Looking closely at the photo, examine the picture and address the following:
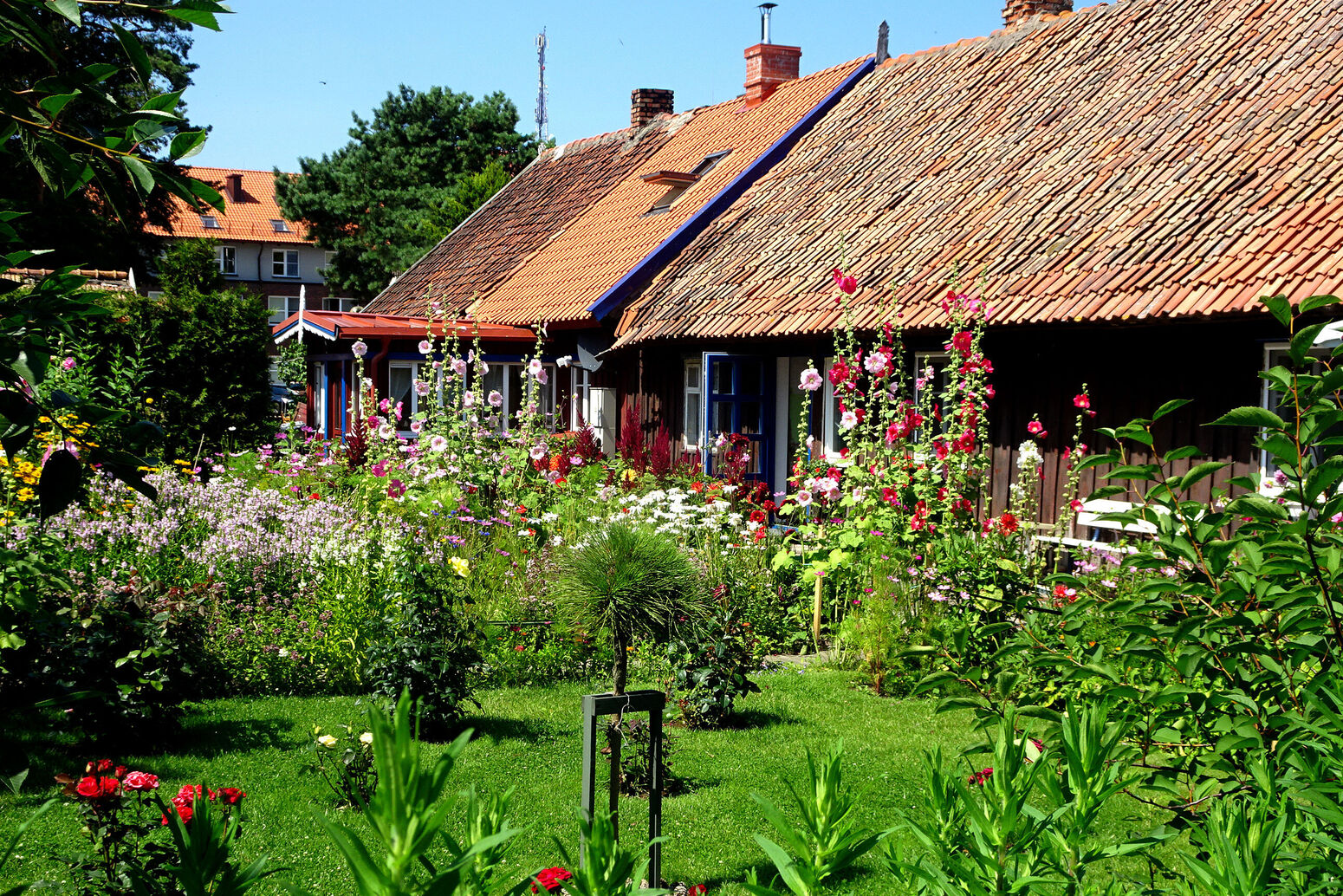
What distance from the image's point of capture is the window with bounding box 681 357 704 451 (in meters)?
14.0

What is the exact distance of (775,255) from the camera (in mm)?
13820

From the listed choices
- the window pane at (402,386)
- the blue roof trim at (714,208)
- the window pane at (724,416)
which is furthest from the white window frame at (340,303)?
the window pane at (724,416)

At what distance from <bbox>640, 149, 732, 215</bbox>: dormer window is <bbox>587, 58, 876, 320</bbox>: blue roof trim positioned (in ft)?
4.12

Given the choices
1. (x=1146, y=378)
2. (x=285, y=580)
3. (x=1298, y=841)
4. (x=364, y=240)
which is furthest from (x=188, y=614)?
(x=364, y=240)

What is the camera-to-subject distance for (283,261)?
197 ft

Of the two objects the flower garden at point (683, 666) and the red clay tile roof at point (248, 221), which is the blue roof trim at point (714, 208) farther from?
the red clay tile roof at point (248, 221)

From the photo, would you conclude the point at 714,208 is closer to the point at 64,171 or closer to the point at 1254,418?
the point at 1254,418

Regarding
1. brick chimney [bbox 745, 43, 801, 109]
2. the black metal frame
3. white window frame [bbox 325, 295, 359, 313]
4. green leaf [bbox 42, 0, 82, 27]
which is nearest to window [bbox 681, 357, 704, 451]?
brick chimney [bbox 745, 43, 801, 109]

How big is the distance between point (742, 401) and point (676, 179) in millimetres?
5832

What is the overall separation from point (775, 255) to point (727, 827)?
388 inches

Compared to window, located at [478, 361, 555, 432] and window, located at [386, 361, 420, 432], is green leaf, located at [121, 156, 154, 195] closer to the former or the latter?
window, located at [386, 361, 420, 432]

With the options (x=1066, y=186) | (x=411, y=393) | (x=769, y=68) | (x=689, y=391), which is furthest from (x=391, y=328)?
(x=1066, y=186)

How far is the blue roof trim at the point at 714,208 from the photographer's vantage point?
15.7 metres

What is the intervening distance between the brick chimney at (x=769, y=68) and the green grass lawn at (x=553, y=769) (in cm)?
1443
